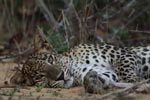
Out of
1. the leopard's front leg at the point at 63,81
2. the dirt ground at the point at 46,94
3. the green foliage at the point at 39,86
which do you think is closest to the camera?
the dirt ground at the point at 46,94

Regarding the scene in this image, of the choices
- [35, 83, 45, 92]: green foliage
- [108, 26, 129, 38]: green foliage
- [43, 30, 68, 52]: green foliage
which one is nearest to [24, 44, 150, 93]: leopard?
[35, 83, 45, 92]: green foliage

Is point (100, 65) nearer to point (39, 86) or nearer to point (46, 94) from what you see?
point (39, 86)

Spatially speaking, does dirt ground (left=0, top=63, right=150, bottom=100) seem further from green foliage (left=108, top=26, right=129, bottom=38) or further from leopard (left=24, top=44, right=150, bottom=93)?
green foliage (left=108, top=26, right=129, bottom=38)

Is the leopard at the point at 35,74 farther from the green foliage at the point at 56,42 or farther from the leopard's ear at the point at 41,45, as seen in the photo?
the green foliage at the point at 56,42

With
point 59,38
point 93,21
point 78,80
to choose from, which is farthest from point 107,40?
point 78,80

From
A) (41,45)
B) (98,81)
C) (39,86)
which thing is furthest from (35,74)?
(98,81)

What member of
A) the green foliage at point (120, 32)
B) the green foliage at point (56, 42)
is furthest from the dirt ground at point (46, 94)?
the green foliage at point (120, 32)

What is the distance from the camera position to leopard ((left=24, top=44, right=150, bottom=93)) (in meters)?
6.66

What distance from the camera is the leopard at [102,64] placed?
6.66 meters

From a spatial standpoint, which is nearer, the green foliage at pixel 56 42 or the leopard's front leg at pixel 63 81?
the leopard's front leg at pixel 63 81

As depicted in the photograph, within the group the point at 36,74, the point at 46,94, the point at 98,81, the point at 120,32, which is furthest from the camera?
the point at 120,32

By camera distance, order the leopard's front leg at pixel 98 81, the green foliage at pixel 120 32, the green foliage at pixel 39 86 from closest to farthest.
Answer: the leopard's front leg at pixel 98 81 < the green foliage at pixel 39 86 < the green foliage at pixel 120 32

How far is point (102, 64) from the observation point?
23.6 feet

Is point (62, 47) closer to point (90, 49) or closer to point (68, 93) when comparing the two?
point (90, 49)
